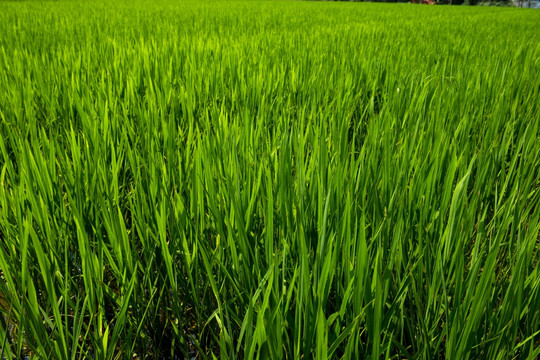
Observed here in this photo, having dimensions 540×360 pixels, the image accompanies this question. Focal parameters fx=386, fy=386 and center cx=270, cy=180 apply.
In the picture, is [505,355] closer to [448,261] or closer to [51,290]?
[448,261]

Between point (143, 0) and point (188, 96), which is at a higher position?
point (143, 0)

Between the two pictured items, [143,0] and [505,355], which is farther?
[143,0]

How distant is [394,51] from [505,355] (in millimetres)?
2464

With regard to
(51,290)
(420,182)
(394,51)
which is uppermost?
(394,51)

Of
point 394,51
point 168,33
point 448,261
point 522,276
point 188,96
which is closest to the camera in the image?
point 522,276

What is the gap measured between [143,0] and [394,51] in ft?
27.9

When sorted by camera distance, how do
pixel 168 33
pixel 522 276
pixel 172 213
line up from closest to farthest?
pixel 522 276 → pixel 172 213 → pixel 168 33

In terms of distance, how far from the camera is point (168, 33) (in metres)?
3.59

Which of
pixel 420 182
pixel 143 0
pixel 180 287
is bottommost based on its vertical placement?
pixel 180 287

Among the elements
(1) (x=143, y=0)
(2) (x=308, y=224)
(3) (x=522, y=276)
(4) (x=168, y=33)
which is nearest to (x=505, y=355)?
(3) (x=522, y=276)

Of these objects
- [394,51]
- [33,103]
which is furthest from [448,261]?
[394,51]

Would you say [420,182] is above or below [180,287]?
above

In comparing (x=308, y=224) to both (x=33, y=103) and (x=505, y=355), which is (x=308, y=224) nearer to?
(x=505, y=355)

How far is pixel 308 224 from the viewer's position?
2.18 ft
